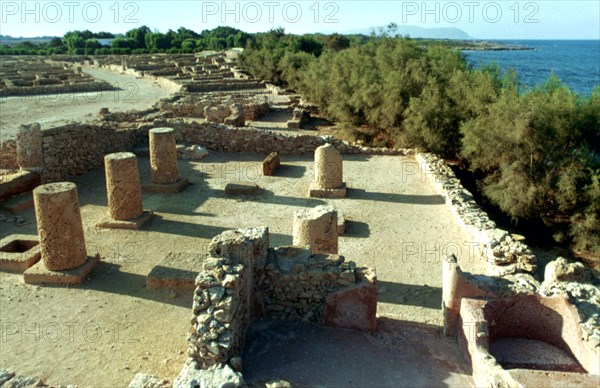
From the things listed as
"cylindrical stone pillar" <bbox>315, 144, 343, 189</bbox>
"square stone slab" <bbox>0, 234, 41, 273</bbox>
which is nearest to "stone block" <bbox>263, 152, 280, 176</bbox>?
"cylindrical stone pillar" <bbox>315, 144, 343, 189</bbox>

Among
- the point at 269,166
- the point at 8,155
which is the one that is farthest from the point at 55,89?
the point at 269,166

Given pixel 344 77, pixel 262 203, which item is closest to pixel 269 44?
pixel 344 77

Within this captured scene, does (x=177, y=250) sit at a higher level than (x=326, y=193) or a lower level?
lower

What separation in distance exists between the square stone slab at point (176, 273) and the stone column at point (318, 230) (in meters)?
1.91

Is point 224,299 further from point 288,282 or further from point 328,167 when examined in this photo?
→ point 328,167

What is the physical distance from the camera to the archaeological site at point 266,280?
19.5 feet

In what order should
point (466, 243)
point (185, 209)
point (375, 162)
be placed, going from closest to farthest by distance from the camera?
point (466, 243)
point (185, 209)
point (375, 162)

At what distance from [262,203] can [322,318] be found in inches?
247

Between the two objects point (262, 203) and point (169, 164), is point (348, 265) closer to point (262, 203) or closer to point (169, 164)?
point (262, 203)

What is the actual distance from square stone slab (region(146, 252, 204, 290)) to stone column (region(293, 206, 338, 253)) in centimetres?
191

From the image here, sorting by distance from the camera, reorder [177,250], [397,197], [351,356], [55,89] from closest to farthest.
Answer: [351,356], [177,250], [397,197], [55,89]

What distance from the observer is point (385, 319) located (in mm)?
7258

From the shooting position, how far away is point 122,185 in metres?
11.2

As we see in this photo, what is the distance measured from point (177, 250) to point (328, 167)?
4.81 metres
